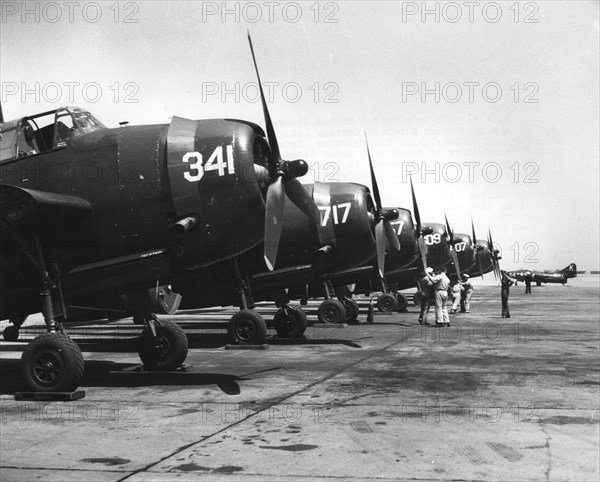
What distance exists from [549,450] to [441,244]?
28.3 metres

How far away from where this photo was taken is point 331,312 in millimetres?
24422

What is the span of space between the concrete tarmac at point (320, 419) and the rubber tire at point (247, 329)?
4.27 ft

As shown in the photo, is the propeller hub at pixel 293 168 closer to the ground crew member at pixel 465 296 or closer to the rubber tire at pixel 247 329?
the rubber tire at pixel 247 329

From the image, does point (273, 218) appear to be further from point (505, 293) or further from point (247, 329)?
point (505, 293)

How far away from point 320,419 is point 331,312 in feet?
52.9

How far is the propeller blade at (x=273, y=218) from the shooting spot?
424 inches

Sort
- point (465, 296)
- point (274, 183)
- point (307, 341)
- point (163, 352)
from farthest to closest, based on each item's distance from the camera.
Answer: point (465, 296), point (307, 341), point (163, 352), point (274, 183)

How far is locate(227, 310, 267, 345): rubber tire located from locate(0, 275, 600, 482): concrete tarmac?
1.30 metres

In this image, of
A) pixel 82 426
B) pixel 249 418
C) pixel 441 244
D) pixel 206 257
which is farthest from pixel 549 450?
pixel 441 244

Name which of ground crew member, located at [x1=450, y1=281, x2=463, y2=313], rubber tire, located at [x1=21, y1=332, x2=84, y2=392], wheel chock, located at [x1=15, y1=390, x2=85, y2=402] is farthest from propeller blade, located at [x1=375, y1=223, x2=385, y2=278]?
ground crew member, located at [x1=450, y1=281, x2=463, y2=313]

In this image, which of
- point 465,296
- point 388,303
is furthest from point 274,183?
point 465,296

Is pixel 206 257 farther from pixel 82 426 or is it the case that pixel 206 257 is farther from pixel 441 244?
pixel 441 244

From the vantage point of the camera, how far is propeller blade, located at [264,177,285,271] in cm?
1076

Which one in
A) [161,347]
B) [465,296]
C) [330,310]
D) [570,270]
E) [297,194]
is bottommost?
[570,270]
